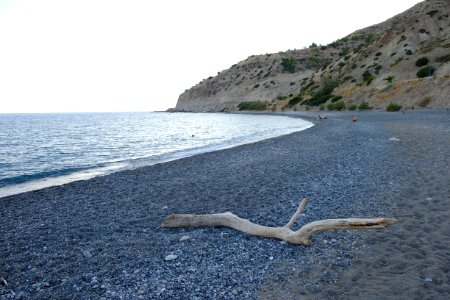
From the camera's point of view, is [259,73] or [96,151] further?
[259,73]

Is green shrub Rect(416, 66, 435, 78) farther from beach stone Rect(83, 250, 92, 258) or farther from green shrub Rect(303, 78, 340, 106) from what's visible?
beach stone Rect(83, 250, 92, 258)

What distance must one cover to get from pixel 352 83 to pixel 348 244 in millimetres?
63562

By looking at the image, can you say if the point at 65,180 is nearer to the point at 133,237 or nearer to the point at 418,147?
the point at 133,237

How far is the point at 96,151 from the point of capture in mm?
27391

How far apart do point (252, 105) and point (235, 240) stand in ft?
316

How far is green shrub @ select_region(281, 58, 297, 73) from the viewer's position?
4614 inches

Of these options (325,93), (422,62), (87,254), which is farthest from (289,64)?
(87,254)

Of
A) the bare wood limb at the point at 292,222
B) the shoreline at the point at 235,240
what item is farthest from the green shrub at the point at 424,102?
the bare wood limb at the point at 292,222

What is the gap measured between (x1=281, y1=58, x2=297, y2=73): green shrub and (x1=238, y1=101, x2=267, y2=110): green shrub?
785 inches

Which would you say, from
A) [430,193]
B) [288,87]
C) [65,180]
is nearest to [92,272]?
[430,193]

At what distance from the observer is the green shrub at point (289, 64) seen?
117188mm

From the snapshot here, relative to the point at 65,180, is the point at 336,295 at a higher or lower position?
higher

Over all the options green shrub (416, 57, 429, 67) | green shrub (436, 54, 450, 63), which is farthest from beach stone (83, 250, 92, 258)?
green shrub (416, 57, 429, 67)

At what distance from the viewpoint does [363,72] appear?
6556 centimetres
